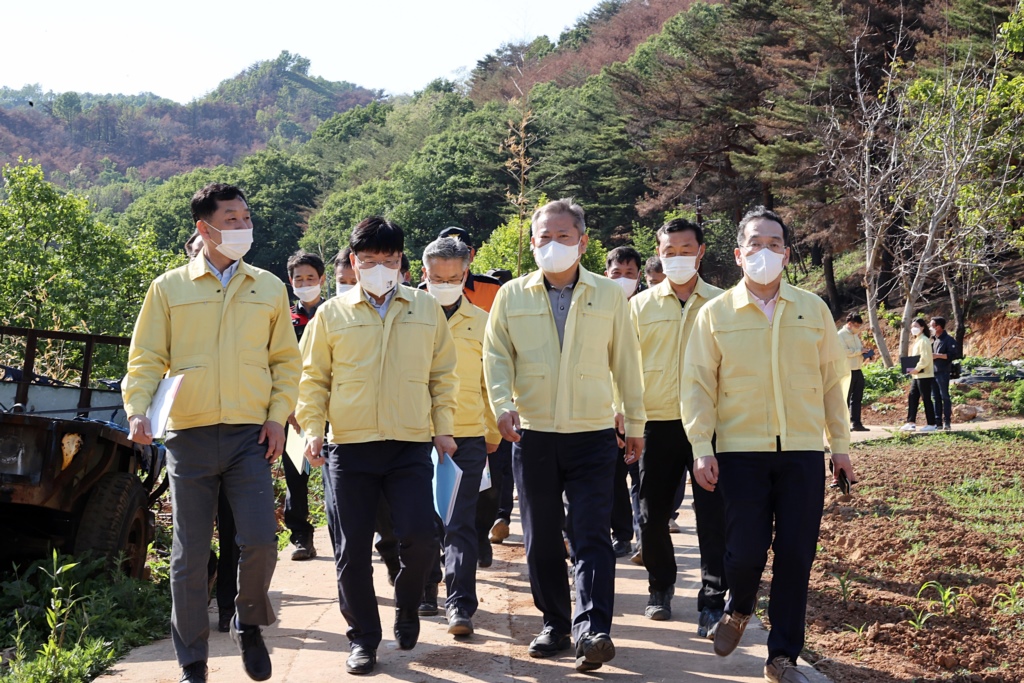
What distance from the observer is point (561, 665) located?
5.19 m

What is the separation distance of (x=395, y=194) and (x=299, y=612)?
222ft

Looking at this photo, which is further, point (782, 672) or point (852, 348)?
point (852, 348)

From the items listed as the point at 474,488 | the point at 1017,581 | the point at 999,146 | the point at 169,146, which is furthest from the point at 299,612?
the point at 169,146

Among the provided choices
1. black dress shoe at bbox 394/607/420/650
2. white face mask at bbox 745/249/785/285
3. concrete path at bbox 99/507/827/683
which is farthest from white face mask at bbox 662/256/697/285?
black dress shoe at bbox 394/607/420/650

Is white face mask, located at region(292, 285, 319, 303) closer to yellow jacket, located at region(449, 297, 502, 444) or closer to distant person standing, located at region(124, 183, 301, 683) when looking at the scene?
yellow jacket, located at region(449, 297, 502, 444)

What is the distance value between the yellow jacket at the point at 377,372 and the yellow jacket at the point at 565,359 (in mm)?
290

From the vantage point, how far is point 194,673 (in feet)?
15.1

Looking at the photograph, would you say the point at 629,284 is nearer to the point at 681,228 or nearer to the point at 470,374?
the point at 681,228

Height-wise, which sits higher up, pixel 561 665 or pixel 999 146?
pixel 999 146

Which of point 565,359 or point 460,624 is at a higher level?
point 565,359

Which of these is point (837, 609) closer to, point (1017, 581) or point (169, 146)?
point (1017, 581)

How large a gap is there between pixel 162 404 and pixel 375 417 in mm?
978

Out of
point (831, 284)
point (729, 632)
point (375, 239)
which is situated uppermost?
point (831, 284)

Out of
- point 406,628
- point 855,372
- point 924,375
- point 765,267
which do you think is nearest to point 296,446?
point 406,628
